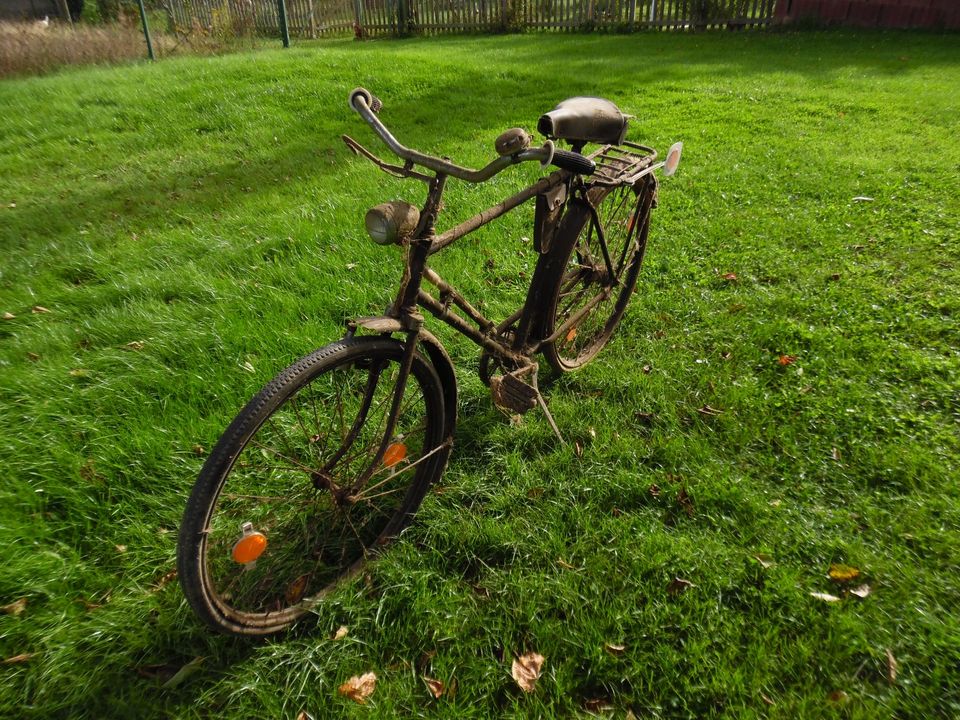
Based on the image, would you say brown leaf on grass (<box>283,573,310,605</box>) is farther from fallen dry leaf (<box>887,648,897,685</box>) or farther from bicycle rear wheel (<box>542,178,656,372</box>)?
fallen dry leaf (<box>887,648,897,685</box>)

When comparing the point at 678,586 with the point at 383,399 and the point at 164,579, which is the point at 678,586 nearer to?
the point at 383,399

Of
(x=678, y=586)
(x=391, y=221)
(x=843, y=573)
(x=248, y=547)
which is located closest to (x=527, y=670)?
(x=678, y=586)

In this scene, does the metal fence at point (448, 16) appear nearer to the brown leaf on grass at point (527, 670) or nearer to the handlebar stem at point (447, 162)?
the handlebar stem at point (447, 162)

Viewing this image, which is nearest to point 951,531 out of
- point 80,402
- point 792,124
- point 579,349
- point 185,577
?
point 579,349

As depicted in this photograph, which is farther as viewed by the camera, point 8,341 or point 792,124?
point 792,124

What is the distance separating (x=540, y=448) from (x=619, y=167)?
155 cm

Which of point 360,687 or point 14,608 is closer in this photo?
point 360,687

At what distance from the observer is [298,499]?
2604mm

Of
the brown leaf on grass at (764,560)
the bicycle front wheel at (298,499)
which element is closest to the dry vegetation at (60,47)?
the bicycle front wheel at (298,499)

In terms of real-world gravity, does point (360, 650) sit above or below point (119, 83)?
below

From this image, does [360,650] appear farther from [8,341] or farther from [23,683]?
[8,341]

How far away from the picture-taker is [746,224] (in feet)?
17.2

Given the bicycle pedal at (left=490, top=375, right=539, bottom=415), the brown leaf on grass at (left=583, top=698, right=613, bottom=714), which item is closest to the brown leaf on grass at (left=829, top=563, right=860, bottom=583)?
the brown leaf on grass at (left=583, top=698, right=613, bottom=714)

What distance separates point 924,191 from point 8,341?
7476 mm
